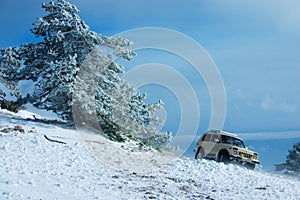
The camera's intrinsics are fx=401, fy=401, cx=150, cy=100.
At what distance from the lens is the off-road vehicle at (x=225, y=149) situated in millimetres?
19250

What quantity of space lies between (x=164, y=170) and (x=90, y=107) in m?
6.75

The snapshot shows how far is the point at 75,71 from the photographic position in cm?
1925

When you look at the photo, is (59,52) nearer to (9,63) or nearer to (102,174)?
(9,63)

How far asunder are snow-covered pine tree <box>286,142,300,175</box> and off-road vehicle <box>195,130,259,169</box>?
22.5 meters

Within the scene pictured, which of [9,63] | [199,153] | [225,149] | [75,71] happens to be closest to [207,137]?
[199,153]

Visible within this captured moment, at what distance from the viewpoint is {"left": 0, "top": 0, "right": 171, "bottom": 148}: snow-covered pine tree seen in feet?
63.0

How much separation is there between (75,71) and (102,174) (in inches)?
347

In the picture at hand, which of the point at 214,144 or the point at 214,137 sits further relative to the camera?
the point at 214,137

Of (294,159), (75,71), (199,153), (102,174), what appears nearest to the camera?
(102,174)

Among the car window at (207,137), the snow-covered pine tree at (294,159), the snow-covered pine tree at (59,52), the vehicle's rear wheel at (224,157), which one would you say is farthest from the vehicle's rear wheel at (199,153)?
the snow-covered pine tree at (294,159)

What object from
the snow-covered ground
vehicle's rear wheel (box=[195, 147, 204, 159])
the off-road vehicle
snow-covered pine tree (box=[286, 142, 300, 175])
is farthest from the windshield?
snow-covered pine tree (box=[286, 142, 300, 175])

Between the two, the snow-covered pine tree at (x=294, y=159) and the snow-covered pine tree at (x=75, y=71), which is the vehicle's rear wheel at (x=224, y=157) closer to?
the snow-covered pine tree at (x=75, y=71)

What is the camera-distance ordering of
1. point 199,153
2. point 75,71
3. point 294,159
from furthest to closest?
point 294,159, point 199,153, point 75,71

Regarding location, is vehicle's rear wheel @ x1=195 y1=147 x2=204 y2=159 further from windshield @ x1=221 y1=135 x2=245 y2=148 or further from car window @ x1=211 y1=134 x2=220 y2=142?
windshield @ x1=221 y1=135 x2=245 y2=148
